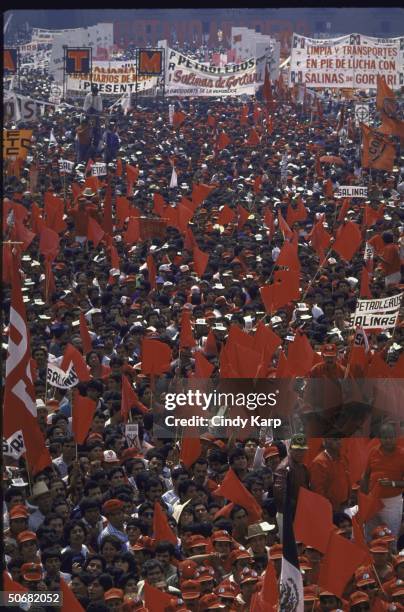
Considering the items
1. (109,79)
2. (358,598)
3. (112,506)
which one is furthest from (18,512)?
(109,79)

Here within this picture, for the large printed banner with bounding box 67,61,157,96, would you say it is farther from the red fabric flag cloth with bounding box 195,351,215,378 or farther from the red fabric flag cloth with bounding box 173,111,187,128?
the red fabric flag cloth with bounding box 195,351,215,378

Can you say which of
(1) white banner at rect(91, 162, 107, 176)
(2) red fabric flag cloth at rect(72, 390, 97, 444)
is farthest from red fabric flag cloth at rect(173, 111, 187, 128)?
(2) red fabric flag cloth at rect(72, 390, 97, 444)

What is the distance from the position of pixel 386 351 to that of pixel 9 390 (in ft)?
18.2

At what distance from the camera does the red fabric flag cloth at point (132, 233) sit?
72.2 ft

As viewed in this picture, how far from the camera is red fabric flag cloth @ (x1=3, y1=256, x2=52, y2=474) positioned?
927 cm

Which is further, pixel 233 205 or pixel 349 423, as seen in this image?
pixel 233 205

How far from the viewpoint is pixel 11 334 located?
937 centimetres

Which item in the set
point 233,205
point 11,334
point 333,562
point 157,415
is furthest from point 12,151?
point 233,205

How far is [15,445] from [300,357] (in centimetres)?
347

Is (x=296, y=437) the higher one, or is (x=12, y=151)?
(x=12, y=151)

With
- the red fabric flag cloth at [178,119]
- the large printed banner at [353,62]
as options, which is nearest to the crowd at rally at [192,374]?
the large printed banner at [353,62]

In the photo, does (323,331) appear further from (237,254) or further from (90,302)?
(237,254)

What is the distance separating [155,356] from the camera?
44.9 ft

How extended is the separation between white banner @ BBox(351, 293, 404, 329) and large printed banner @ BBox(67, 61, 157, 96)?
959 inches
